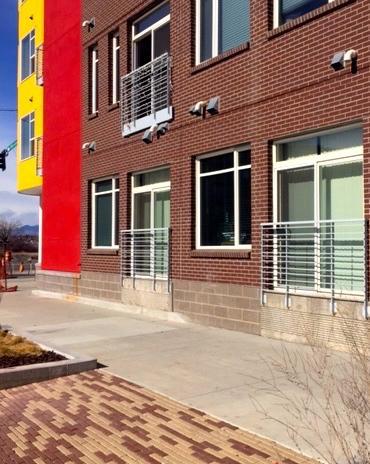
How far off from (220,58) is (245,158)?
6.17ft

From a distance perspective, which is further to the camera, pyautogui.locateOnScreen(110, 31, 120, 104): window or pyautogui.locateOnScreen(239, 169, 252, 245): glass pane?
pyautogui.locateOnScreen(110, 31, 120, 104): window

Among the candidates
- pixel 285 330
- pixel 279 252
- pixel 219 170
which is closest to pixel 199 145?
pixel 219 170

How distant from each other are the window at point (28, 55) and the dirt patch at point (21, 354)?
48.9ft

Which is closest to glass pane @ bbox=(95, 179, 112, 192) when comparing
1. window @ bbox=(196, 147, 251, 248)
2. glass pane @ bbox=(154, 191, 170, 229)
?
glass pane @ bbox=(154, 191, 170, 229)

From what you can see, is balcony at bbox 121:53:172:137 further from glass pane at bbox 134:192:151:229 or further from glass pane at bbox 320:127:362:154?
glass pane at bbox 320:127:362:154

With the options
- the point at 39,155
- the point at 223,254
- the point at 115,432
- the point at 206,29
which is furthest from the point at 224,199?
the point at 39,155

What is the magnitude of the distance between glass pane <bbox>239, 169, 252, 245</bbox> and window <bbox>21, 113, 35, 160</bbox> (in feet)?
40.8

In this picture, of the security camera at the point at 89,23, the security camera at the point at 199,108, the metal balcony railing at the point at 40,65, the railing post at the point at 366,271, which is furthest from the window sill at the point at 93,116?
the railing post at the point at 366,271

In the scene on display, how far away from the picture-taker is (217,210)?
11219mm

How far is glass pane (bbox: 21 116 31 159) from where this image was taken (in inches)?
856

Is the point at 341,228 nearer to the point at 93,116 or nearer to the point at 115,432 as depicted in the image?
the point at 115,432

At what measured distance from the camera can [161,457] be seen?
14.8ft

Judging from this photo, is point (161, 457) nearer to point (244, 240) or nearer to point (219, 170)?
point (244, 240)

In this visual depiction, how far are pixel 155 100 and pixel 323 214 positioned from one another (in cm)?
532
